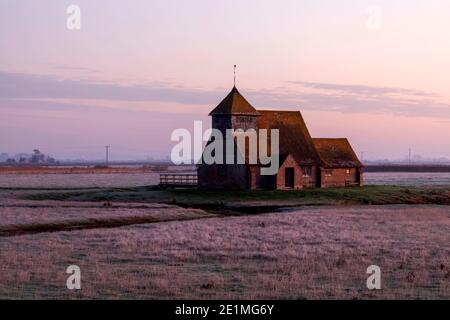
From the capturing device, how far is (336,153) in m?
77.8

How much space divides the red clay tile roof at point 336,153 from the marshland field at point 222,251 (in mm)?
19335

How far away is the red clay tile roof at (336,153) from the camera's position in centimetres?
7531

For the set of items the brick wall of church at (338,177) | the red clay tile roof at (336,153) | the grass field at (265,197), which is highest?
the red clay tile roof at (336,153)

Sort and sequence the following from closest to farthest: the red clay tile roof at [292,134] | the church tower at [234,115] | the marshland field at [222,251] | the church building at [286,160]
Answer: the marshland field at [222,251] → the church building at [286,160] → the church tower at [234,115] → the red clay tile roof at [292,134]

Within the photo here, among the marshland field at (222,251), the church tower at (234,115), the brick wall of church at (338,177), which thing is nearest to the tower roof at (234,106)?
the church tower at (234,115)

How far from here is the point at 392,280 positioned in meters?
22.8

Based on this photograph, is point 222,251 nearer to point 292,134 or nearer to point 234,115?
point 234,115

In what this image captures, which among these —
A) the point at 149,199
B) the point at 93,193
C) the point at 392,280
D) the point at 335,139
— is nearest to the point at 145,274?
the point at 392,280

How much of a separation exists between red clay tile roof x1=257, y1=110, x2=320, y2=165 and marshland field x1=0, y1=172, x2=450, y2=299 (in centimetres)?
1719

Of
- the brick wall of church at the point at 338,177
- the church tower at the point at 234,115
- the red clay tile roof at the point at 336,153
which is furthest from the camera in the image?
the red clay tile roof at the point at 336,153

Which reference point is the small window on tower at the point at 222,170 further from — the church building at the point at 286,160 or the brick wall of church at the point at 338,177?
the brick wall of church at the point at 338,177

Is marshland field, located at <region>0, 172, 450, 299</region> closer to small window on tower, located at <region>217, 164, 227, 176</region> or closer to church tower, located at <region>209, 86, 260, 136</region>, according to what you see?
small window on tower, located at <region>217, 164, 227, 176</region>
